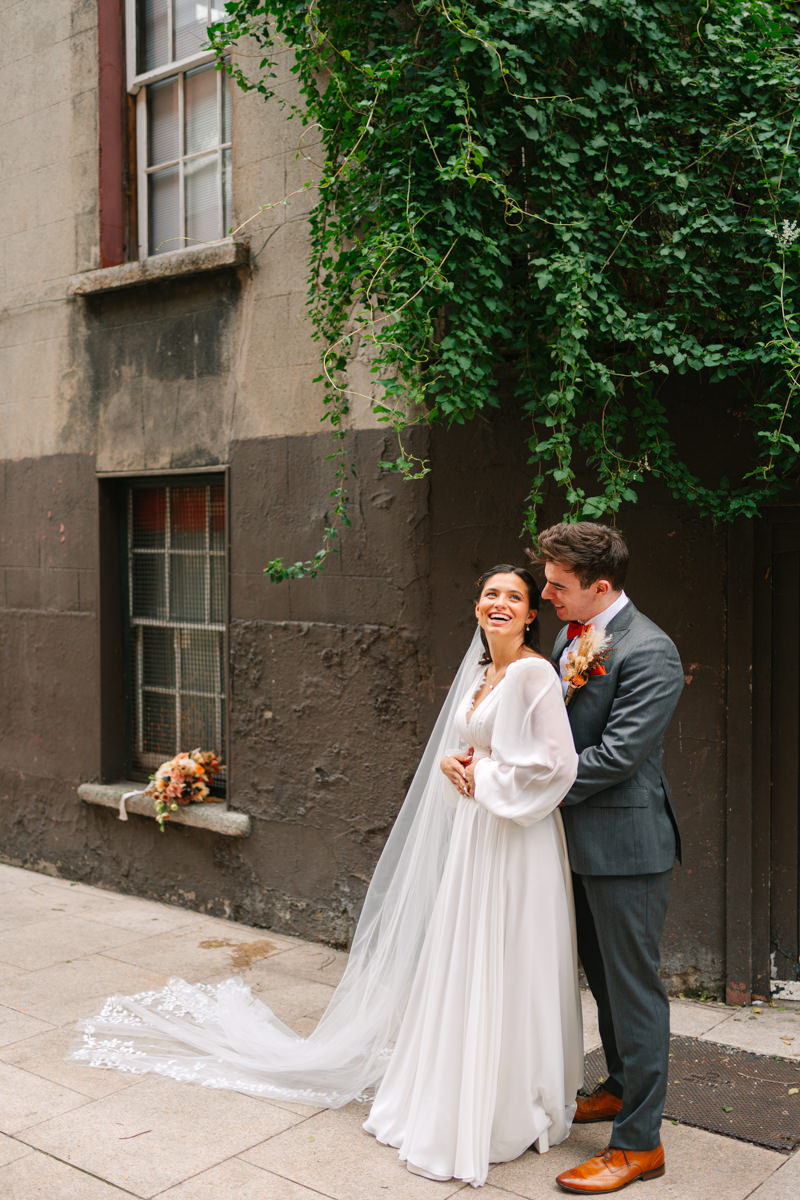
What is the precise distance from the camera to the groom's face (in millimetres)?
3848

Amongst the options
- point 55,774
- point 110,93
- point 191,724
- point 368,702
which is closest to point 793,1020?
point 368,702

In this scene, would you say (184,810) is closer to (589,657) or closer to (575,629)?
(575,629)

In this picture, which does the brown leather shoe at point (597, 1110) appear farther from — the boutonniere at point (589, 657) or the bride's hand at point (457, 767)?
the boutonniere at point (589, 657)

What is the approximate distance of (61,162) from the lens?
301 inches

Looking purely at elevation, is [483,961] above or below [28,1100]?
above

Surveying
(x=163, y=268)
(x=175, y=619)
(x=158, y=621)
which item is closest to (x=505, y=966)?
(x=175, y=619)

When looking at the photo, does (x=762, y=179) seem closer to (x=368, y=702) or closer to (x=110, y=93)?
(x=368, y=702)

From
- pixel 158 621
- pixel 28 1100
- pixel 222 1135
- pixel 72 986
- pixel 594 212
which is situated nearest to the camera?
pixel 222 1135

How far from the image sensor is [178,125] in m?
7.41

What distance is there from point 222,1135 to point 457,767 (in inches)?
62.5

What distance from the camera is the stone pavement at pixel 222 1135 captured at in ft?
12.1

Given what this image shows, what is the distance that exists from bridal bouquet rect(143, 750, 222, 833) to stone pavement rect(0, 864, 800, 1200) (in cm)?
121

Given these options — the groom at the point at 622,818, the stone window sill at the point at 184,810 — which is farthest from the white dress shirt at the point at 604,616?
the stone window sill at the point at 184,810

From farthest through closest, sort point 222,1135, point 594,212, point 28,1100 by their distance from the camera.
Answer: point 594,212 < point 28,1100 < point 222,1135
